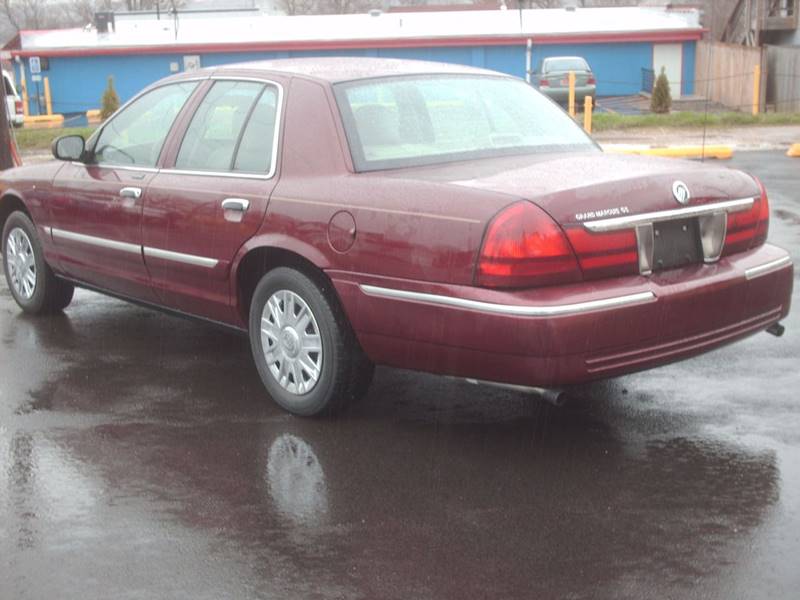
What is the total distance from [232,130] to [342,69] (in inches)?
24.9

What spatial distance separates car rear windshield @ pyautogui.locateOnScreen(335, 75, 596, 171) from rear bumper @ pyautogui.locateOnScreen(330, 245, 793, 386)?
0.70 metres

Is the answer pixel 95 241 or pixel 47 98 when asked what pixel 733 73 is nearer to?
pixel 47 98

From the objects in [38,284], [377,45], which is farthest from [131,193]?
[377,45]

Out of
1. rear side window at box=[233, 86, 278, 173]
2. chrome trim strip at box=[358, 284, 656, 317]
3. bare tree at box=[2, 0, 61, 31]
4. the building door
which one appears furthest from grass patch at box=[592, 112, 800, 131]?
bare tree at box=[2, 0, 61, 31]

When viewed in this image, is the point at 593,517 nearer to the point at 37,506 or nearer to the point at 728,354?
the point at 37,506

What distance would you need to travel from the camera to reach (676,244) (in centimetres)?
487

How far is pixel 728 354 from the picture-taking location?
6.47m

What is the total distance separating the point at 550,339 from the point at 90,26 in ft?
157

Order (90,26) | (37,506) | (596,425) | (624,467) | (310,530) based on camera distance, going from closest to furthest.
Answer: (310,530), (37,506), (624,467), (596,425), (90,26)

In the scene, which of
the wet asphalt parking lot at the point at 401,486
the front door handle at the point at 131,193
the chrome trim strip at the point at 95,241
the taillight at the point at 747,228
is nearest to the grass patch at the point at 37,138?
the chrome trim strip at the point at 95,241

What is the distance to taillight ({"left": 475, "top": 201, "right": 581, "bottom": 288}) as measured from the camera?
450 centimetres

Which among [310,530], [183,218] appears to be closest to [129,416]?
[183,218]

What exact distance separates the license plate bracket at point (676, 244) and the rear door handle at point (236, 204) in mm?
1922

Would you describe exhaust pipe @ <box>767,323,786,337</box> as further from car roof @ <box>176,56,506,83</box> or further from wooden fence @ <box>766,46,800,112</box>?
wooden fence @ <box>766,46,800,112</box>
